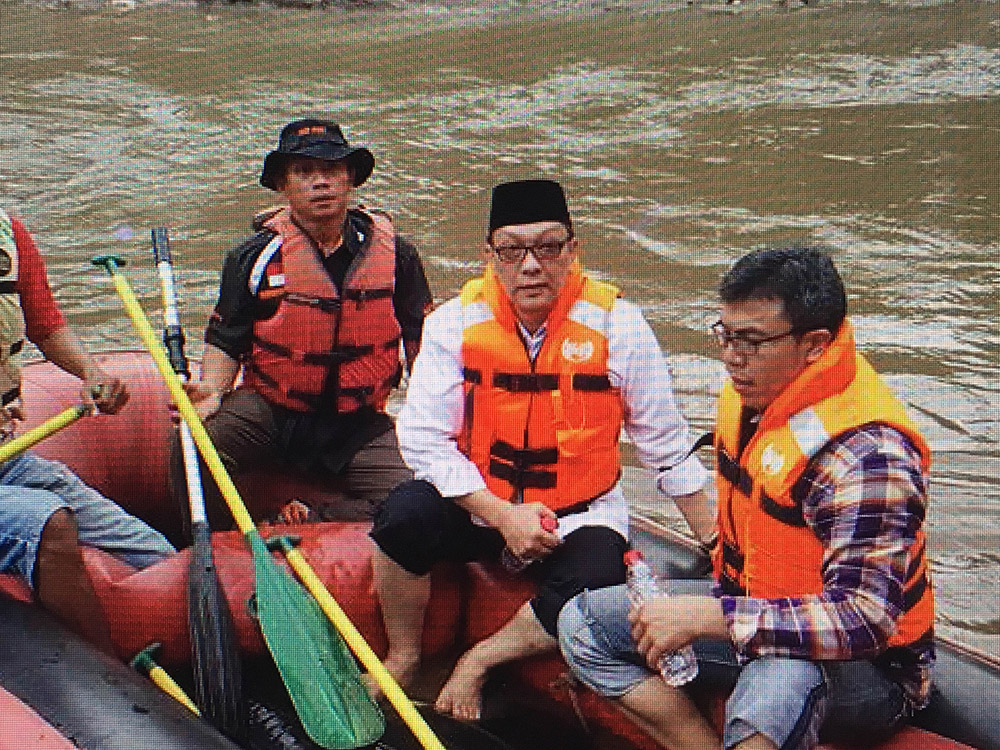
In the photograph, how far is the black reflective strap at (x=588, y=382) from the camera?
2916mm

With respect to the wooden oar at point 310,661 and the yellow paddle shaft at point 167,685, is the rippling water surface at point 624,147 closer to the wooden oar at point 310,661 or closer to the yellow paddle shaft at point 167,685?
the wooden oar at point 310,661

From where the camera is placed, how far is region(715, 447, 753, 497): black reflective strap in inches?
95.2

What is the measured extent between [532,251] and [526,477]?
49 centimetres

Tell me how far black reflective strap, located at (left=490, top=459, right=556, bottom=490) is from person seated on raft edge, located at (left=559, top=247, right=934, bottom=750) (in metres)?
0.54

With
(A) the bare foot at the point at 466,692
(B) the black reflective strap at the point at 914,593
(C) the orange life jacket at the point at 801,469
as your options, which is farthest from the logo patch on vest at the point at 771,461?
(A) the bare foot at the point at 466,692

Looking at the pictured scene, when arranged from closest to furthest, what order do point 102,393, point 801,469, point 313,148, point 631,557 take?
point 801,469, point 631,557, point 102,393, point 313,148

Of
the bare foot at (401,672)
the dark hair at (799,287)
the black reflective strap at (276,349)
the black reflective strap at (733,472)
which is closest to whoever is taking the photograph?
the dark hair at (799,287)

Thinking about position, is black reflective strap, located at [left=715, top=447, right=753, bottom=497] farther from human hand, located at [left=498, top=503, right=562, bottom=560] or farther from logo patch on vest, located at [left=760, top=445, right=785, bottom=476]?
human hand, located at [left=498, top=503, right=562, bottom=560]

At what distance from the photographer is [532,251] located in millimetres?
2865

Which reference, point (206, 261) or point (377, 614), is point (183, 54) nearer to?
point (206, 261)

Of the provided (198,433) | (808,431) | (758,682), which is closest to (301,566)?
(198,433)

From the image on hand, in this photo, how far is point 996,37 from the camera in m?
12.2

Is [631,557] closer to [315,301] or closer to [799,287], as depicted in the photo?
[799,287]

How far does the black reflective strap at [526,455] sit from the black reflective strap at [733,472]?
483 mm
